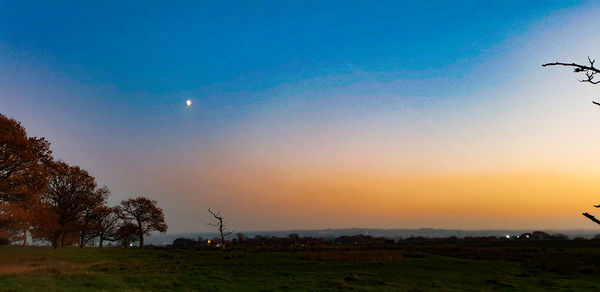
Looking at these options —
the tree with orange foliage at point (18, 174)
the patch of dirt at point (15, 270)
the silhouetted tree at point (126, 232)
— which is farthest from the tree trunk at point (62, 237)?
the patch of dirt at point (15, 270)

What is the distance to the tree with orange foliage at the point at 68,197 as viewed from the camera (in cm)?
6812

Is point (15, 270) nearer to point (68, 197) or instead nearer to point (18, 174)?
point (18, 174)

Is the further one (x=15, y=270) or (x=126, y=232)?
(x=126, y=232)

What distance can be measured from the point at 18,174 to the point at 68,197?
83.9 feet

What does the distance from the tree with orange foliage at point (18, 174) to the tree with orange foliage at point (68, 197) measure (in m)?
19.1

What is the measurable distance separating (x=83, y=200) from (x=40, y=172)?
25.3m

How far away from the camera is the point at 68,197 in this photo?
70562 millimetres

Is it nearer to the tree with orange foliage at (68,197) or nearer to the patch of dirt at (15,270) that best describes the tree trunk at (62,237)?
the tree with orange foliage at (68,197)

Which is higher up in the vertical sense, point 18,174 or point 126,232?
point 18,174

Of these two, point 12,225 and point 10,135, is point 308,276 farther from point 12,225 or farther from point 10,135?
A: point 12,225

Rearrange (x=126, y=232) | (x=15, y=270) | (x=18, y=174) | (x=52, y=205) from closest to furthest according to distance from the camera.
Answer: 1. (x=15, y=270)
2. (x=18, y=174)
3. (x=52, y=205)
4. (x=126, y=232)

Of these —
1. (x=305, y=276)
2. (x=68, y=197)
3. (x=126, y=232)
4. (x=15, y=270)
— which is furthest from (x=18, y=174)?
(x=126, y=232)

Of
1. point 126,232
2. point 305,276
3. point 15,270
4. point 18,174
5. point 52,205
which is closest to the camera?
point 15,270

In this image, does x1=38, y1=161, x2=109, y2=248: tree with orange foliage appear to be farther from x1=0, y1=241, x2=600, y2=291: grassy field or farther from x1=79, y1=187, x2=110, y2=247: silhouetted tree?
x1=0, y1=241, x2=600, y2=291: grassy field
